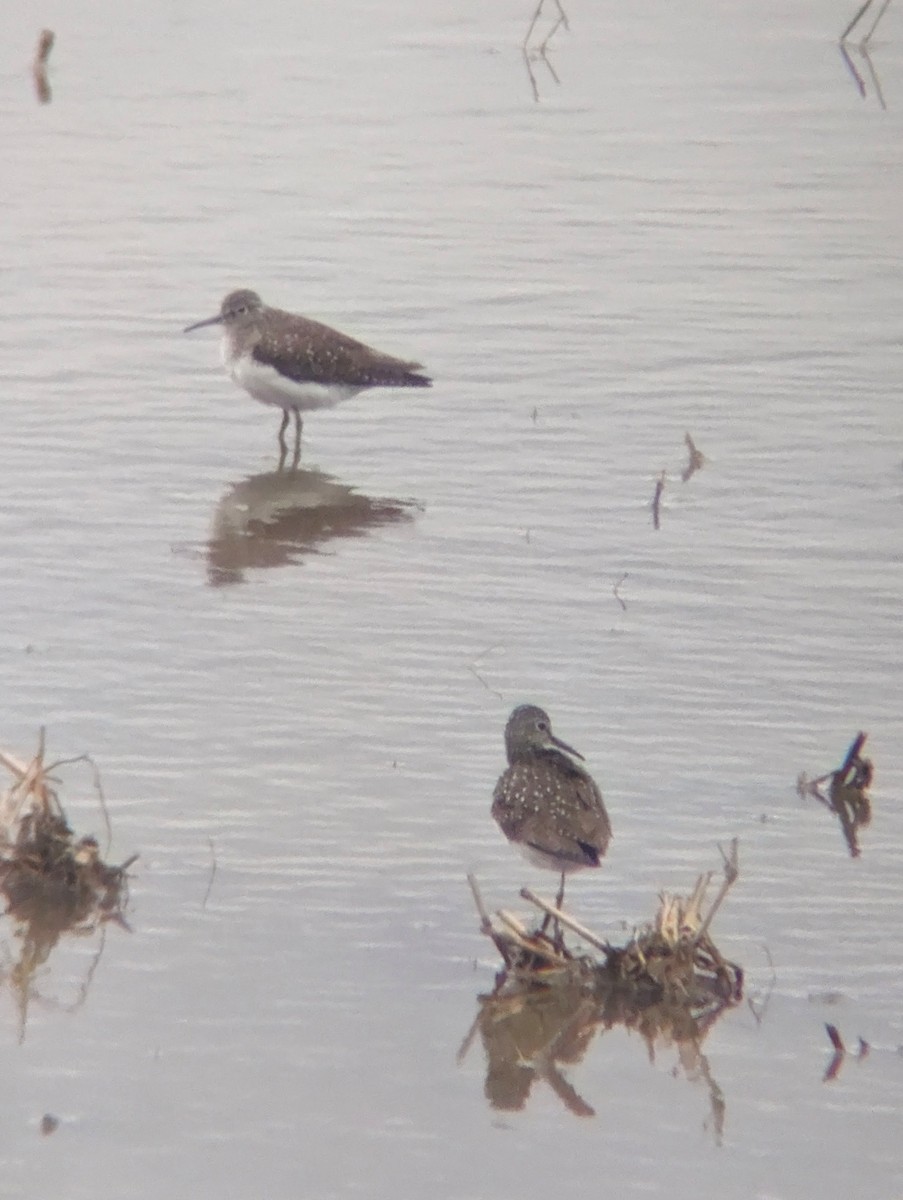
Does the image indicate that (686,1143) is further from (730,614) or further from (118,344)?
(118,344)

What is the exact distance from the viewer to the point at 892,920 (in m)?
7.24

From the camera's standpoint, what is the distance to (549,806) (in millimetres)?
7090

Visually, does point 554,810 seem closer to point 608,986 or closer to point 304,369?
point 608,986

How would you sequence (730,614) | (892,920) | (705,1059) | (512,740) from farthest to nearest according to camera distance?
1. (730,614)
2. (512,740)
3. (892,920)
4. (705,1059)

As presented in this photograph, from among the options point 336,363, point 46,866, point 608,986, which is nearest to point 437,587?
point 336,363

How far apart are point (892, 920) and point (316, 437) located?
6.24m

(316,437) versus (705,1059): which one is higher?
(705,1059)

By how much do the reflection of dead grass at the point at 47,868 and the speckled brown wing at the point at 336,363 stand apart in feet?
17.9

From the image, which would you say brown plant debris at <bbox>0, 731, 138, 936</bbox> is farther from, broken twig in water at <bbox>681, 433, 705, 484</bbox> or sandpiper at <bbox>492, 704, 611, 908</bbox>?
broken twig in water at <bbox>681, 433, 705, 484</bbox>

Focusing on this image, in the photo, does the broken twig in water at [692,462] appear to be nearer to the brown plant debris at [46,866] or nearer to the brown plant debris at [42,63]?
the brown plant debris at [46,866]

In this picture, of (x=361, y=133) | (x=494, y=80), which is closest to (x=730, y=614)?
(x=361, y=133)

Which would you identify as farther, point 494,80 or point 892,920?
point 494,80

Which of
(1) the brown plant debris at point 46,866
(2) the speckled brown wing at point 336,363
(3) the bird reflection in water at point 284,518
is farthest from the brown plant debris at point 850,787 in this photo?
(2) the speckled brown wing at point 336,363

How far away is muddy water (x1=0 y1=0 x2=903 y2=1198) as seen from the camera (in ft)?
20.1
